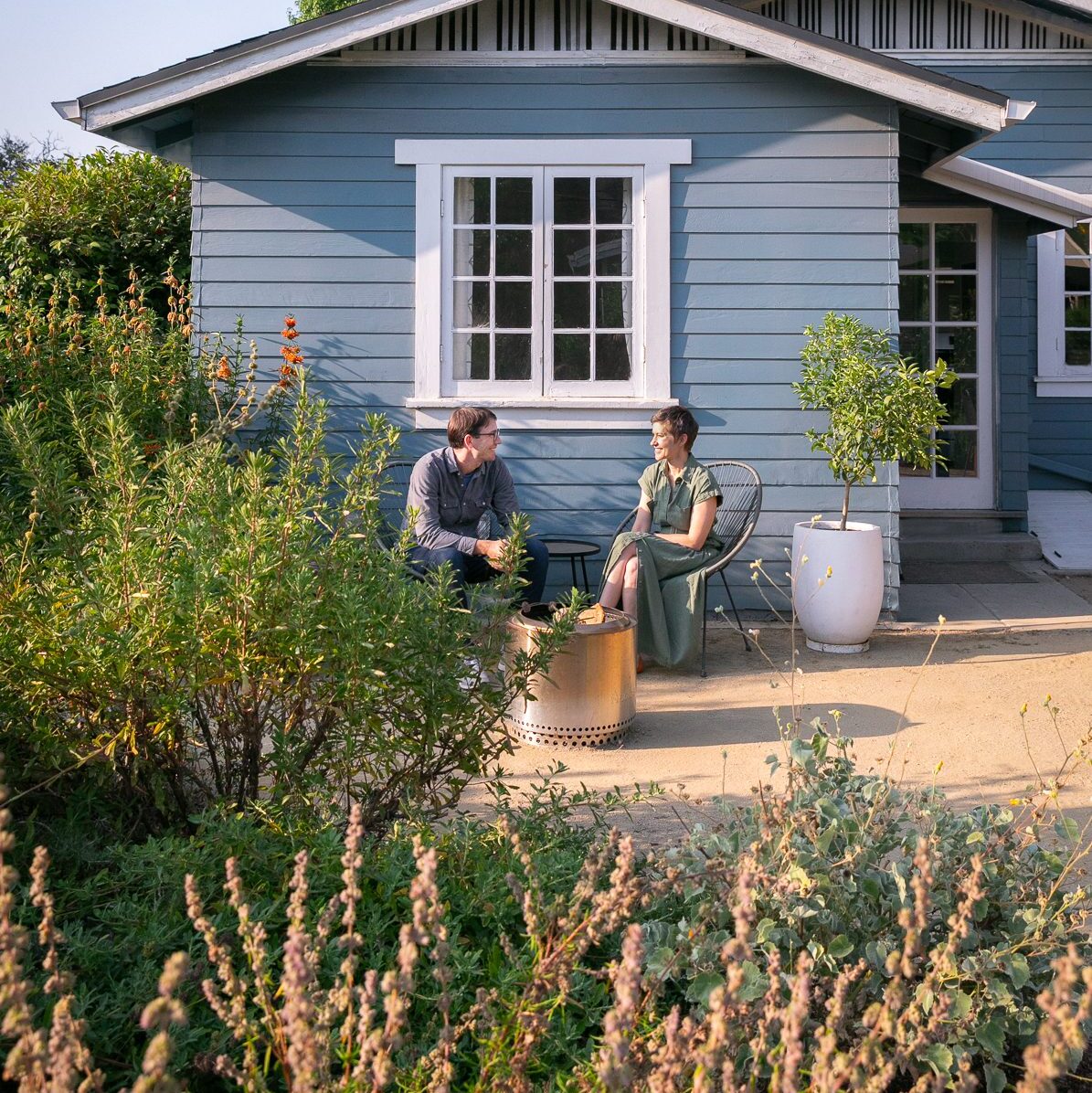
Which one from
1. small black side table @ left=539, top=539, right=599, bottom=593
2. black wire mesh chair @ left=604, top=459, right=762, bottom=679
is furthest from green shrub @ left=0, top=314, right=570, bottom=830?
small black side table @ left=539, top=539, right=599, bottom=593

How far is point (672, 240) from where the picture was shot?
281 inches

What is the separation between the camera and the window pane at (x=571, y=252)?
283 inches

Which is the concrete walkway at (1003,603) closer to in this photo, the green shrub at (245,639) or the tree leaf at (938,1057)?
the green shrub at (245,639)

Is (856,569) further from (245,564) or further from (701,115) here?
(245,564)

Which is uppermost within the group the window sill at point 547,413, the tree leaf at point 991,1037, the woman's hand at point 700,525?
the window sill at point 547,413

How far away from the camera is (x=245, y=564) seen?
2721mm

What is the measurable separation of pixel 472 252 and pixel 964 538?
4.43m

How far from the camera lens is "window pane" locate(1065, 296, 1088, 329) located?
10.9 metres

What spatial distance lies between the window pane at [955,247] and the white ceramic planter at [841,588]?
4.02 meters

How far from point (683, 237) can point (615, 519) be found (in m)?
1.69

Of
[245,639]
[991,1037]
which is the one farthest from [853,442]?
[991,1037]

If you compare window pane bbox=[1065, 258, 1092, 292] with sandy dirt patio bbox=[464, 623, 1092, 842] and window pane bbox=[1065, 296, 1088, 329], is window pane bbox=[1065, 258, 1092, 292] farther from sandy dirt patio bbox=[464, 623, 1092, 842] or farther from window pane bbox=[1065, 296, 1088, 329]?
sandy dirt patio bbox=[464, 623, 1092, 842]

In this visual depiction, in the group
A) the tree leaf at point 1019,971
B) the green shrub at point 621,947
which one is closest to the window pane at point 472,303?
the green shrub at point 621,947

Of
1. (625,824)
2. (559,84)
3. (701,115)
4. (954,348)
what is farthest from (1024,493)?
(625,824)
